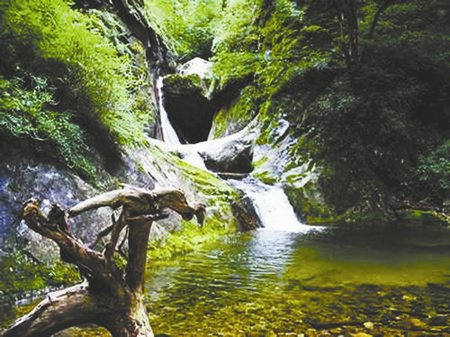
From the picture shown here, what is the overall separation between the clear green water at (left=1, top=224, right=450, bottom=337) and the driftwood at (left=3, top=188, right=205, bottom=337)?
0.63 m

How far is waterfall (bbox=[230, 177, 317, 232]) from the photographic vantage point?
8.72 m

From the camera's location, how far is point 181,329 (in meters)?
2.48

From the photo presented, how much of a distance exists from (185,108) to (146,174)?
11912mm

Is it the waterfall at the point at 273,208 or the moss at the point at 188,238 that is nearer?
the moss at the point at 188,238

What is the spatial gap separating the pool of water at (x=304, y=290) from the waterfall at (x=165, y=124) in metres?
10.9

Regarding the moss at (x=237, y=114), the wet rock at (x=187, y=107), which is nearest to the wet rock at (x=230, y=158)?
the moss at (x=237, y=114)

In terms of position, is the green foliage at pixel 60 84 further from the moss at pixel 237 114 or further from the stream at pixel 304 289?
the moss at pixel 237 114

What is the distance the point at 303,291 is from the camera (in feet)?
11.1

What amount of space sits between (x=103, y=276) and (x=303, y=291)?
7.53 ft

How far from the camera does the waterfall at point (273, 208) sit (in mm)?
8719

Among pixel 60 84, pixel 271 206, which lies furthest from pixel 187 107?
pixel 60 84

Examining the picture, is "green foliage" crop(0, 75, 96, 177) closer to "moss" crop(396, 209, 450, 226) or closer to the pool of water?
the pool of water

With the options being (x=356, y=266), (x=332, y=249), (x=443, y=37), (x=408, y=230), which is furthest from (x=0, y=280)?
(x=443, y=37)

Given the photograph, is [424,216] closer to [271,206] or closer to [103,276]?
[271,206]
